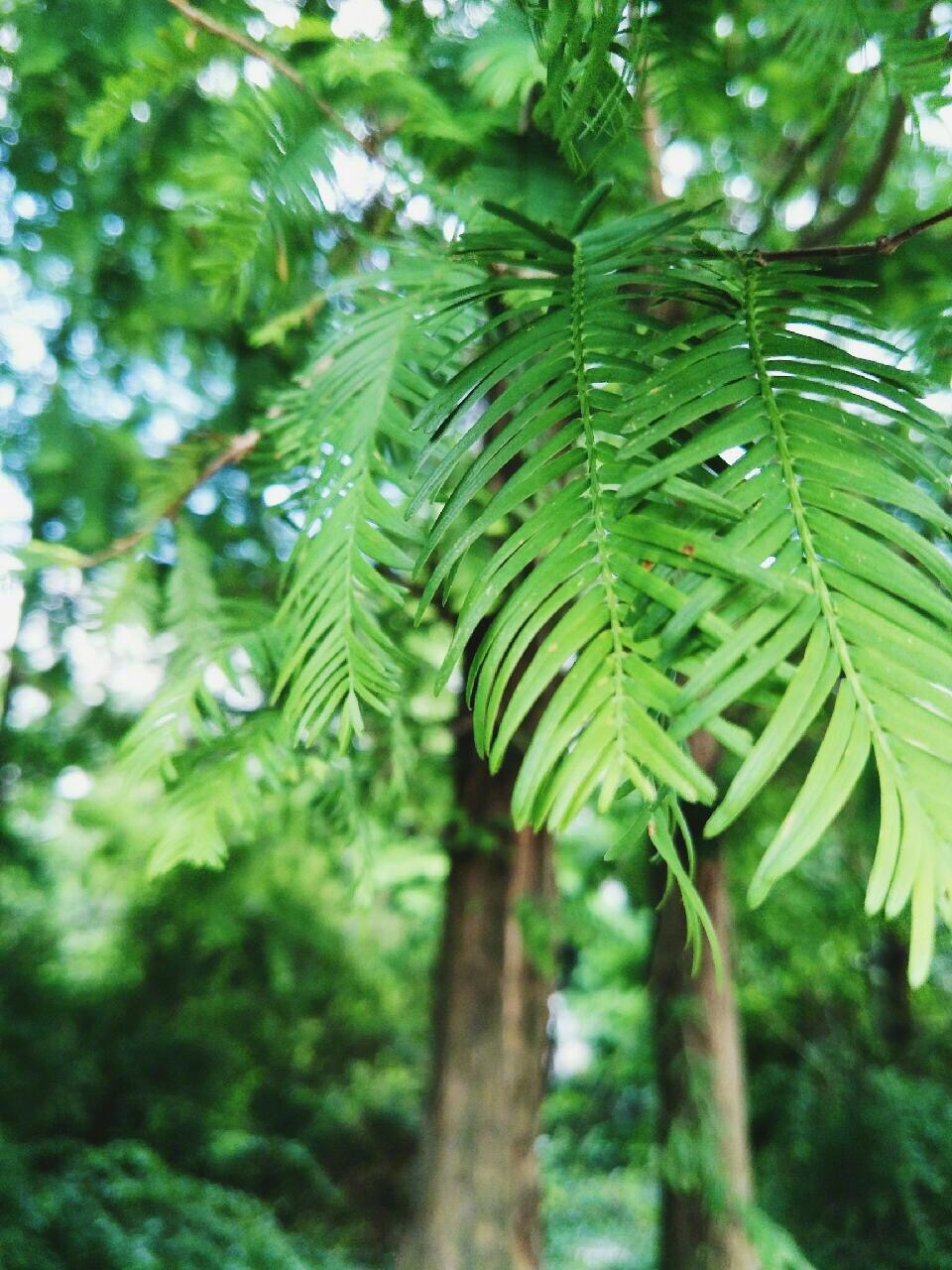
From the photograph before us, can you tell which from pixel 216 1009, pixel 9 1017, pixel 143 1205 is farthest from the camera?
pixel 216 1009

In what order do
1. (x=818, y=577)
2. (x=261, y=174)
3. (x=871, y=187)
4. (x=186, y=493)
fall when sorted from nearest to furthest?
(x=818, y=577) < (x=261, y=174) < (x=186, y=493) < (x=871, y=187)

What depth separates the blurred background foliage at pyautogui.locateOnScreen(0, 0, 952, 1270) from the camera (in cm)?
85

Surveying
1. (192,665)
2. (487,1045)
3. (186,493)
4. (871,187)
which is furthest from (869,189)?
(487,1045)

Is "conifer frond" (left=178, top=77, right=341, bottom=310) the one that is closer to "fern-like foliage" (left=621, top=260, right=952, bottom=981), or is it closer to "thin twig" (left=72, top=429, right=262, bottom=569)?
"thin twig" (left=72, top=429, right=262, bottom=569)

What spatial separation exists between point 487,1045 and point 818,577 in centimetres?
160

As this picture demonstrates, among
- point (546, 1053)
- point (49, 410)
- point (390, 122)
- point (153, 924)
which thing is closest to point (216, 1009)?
point (153, 924)

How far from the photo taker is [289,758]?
3.00ft

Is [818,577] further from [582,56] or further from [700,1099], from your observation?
[700,1099]

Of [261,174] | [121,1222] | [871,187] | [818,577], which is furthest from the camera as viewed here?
[121,1222]

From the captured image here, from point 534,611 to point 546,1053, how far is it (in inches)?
65.4

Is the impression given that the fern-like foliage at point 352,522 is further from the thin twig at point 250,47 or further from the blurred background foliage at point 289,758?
the thin twig at point 250,47

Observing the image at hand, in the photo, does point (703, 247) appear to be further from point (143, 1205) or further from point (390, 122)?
point (143, 1205)

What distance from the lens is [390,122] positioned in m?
1.20

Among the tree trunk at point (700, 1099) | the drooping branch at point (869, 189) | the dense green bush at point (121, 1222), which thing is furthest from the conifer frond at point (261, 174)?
the dense green bush at point (121, 1222)
